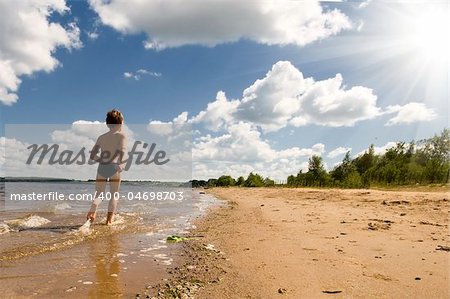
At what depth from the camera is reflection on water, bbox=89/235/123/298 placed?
3516 mm

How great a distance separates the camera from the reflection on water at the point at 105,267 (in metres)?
3.52

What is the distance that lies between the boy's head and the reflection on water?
3234 mm

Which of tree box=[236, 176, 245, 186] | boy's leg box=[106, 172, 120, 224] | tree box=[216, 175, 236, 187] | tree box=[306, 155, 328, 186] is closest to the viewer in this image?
boy's leg box=[106, 172, 120, 224]

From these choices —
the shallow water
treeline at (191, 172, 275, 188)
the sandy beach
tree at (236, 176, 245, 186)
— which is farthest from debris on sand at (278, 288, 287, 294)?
tree at (236, 176, 245, 186)

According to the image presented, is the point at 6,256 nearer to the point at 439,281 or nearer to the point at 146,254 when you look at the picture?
the point at 146,254

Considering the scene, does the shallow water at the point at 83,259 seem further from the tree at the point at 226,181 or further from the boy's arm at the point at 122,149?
the tree at the point at 226,181

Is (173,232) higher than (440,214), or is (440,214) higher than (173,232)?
(440,214)

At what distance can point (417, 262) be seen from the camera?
4.70 m

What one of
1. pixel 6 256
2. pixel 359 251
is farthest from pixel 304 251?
pixel 6 256

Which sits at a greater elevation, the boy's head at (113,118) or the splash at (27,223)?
the boy's head at (113,118)

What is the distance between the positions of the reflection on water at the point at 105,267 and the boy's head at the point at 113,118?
323 cm

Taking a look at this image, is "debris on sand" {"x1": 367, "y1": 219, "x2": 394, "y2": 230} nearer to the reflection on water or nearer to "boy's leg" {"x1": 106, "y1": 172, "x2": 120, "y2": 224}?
the reflection on water

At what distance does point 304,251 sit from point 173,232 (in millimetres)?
Result: 3405

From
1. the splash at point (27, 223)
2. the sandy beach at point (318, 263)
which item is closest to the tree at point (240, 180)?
the splash at point (27, 223)
